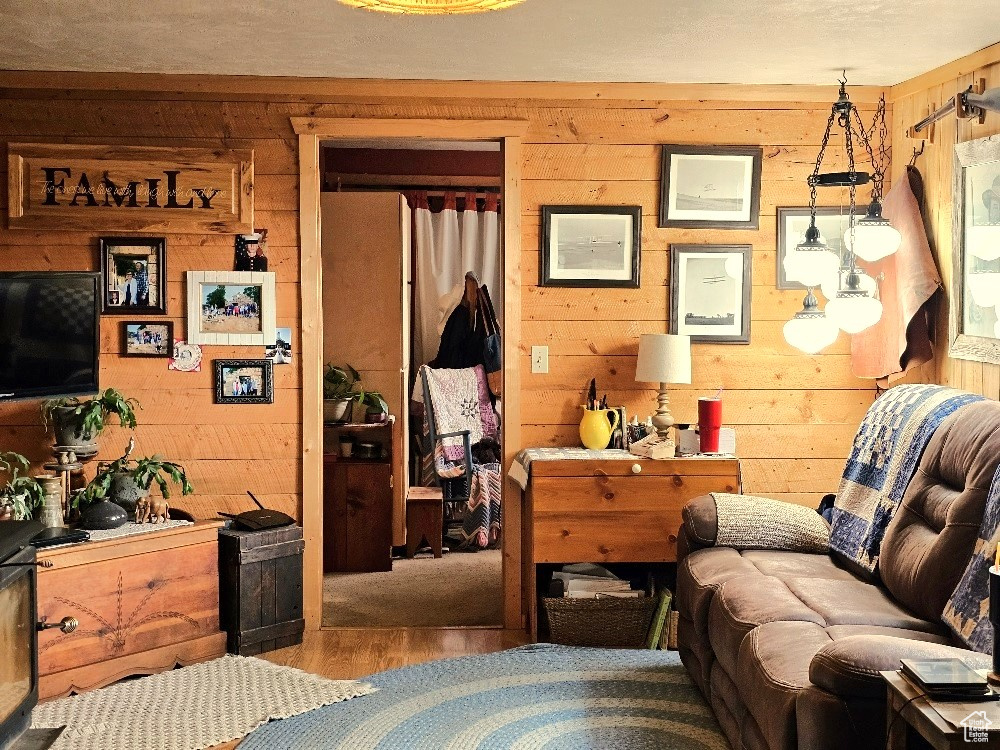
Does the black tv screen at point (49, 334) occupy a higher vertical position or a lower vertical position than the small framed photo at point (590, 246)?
lower

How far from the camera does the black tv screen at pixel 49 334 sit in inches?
160

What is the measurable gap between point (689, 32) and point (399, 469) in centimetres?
319

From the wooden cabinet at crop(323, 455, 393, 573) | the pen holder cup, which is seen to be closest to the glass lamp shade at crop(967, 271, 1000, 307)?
the pen holder cup

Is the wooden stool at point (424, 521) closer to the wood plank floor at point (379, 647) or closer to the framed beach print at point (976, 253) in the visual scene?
the wood plank floor at point (379, 647)

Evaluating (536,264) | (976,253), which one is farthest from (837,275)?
(536,264)

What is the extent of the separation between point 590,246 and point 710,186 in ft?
1.82

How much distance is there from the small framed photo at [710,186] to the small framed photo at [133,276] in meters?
2.08

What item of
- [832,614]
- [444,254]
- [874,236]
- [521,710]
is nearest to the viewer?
[832,614]

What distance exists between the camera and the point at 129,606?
4.07 m

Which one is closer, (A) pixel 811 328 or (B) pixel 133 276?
(A) pixel 811 328

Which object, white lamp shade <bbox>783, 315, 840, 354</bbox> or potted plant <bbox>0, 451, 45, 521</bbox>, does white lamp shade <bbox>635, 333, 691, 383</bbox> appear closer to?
white lamp shade <bbox>783, 315, 840, 354</bbox>

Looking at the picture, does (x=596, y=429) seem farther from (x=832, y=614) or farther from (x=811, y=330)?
(x=832, y=614)

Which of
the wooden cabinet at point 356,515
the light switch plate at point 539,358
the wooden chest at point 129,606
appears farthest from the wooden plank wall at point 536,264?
the wooden cabinet at point 356,515

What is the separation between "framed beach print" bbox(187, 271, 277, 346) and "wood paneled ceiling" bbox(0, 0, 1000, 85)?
0.82 meters
